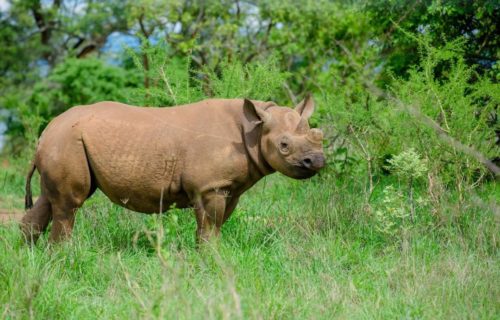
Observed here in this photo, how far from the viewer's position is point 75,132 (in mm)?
5566

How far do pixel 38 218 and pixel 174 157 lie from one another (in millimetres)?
1272

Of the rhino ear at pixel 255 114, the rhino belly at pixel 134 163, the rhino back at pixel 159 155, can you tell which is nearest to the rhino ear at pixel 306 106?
the rhino ear at pixel 255 114

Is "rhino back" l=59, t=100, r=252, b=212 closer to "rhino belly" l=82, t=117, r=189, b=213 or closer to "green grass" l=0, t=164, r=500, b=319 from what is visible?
"rhino belly" l=82, t=117, r=189, b=213

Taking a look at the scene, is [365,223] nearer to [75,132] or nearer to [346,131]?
[346,131]

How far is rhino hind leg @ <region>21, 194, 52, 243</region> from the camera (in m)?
5.96

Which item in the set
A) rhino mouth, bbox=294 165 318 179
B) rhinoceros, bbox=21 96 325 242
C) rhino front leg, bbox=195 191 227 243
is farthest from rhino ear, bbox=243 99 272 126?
Result: rhino front leg, bbox=195 191 227 243

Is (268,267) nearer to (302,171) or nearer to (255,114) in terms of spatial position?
(302,171)

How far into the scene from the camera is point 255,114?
5.62m

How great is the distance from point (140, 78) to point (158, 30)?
3.84ft

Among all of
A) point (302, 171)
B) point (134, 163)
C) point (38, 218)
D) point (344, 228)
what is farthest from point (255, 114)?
point (38, 218)

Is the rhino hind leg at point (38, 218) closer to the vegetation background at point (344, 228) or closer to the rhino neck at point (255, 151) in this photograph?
the vegetation background at point (344, 228)

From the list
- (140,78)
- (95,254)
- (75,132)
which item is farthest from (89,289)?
(140,78)

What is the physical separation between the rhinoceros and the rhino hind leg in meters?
0.30

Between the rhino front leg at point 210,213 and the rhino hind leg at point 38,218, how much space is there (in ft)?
4.18
